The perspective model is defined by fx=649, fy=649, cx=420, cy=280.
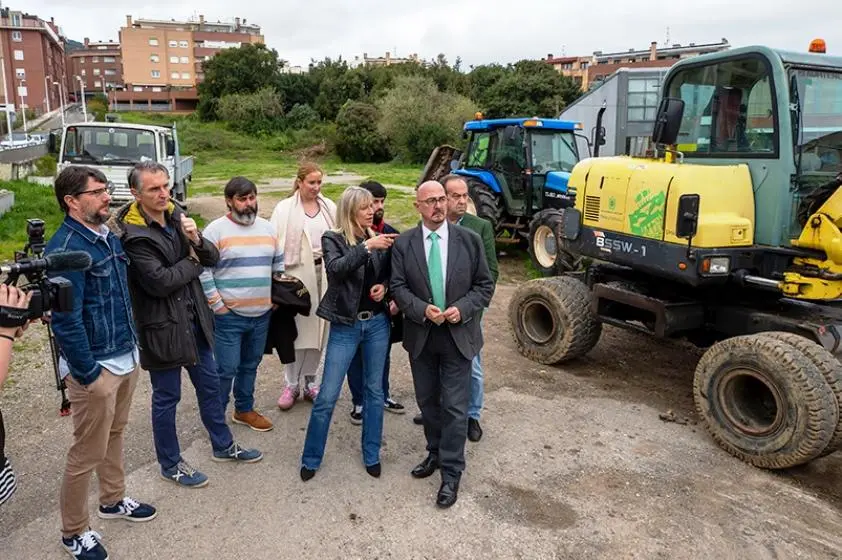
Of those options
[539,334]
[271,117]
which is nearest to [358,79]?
[271,117]

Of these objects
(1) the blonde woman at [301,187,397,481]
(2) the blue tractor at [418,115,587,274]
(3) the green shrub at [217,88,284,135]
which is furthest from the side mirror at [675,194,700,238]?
(3) the green shrub at [217,88,284,135]

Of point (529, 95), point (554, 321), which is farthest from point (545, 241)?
point (529, 95)

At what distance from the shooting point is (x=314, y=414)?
377 centimetres

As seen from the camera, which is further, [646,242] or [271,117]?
[271,117]

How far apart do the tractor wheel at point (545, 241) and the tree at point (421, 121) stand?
25703mm

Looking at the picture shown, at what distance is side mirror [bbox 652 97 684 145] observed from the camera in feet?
14.8

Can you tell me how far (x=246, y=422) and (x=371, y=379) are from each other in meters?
1.18

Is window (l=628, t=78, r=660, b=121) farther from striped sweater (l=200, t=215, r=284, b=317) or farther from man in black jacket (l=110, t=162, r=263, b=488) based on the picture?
man in black jacket (l=110, t=162, r=263, b=488)

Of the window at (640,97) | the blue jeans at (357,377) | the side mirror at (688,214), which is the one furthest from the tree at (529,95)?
the blue jeans at (357,377)

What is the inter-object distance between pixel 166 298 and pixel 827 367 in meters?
3.73

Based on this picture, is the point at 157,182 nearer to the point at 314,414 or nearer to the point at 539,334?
the point at 314,414

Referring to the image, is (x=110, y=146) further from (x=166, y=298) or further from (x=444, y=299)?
(x=444, y=299)

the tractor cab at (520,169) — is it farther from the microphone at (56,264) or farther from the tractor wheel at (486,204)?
the microphone at (56,264)

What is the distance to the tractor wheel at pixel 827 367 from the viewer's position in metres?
3.74
